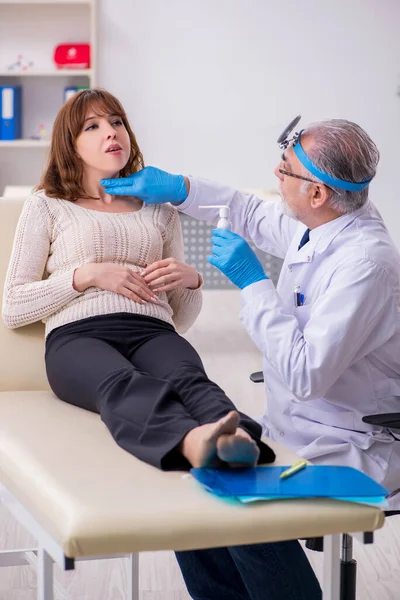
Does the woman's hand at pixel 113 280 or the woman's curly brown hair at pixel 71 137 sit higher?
the woman's curly brown hair at pixel 71 137

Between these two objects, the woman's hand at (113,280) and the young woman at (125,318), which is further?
the woman's hand at (113,280)

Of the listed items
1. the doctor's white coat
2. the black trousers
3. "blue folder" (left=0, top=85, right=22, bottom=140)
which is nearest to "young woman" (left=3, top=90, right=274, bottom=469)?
the black trousers

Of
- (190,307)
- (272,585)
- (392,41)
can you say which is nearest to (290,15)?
(392,41)

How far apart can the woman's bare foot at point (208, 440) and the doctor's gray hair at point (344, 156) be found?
613 millimetres

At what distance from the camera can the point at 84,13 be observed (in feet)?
17.8

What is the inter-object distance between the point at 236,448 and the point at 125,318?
0.64 meters

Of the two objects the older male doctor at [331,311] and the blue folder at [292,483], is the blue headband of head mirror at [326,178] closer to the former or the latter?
the older male doctor at [331,311]

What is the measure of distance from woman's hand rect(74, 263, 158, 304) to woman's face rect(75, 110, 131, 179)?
0.29 m

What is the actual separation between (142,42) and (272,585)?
4.66m

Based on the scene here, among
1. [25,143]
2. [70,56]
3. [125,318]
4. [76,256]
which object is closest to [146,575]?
[125,318]

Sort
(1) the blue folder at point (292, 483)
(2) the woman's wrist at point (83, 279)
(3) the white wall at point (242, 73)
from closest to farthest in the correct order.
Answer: (1) the blue folder at point (292, 483) < (2) the woman's wrist at point (83, 279) < (3) the white wall at point (242, 73)

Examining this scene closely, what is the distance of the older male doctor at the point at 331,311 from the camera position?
1564 mm

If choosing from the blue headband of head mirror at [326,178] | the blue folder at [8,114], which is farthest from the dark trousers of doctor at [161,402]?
the blue folder at [8,114]

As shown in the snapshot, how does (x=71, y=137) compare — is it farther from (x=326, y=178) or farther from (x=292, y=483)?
(x=292, y=483)
